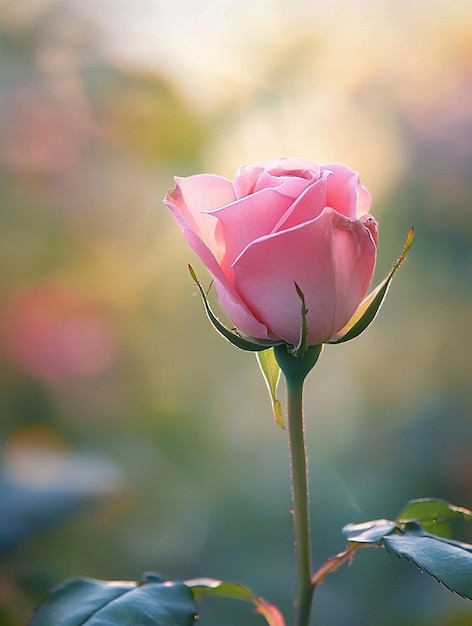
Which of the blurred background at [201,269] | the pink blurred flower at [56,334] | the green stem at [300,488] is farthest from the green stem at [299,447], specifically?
the pink blurred flower at [56,334]

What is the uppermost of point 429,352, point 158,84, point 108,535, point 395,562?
point 158,84

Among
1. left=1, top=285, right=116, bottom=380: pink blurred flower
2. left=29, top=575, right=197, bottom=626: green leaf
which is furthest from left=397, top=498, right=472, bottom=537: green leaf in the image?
left=1, top=285, right=116, bottom=380: pink blurred flower

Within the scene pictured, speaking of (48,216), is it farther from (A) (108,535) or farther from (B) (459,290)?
(B) (459,290)

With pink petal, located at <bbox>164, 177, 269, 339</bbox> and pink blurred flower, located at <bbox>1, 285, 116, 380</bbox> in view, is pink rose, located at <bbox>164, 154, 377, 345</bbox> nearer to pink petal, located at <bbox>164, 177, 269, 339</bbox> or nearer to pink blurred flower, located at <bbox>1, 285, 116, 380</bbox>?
pink petal, located at <bbox>164, 177, 269, 339</bbox>

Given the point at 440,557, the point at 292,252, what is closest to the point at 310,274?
the point at 292,252

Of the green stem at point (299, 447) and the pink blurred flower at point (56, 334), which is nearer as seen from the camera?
the green stem at point (299, 447)

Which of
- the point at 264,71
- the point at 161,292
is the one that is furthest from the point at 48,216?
the point at 264,71

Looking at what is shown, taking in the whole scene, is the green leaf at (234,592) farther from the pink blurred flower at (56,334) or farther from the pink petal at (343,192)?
the pink blurred flower at (56,334)
